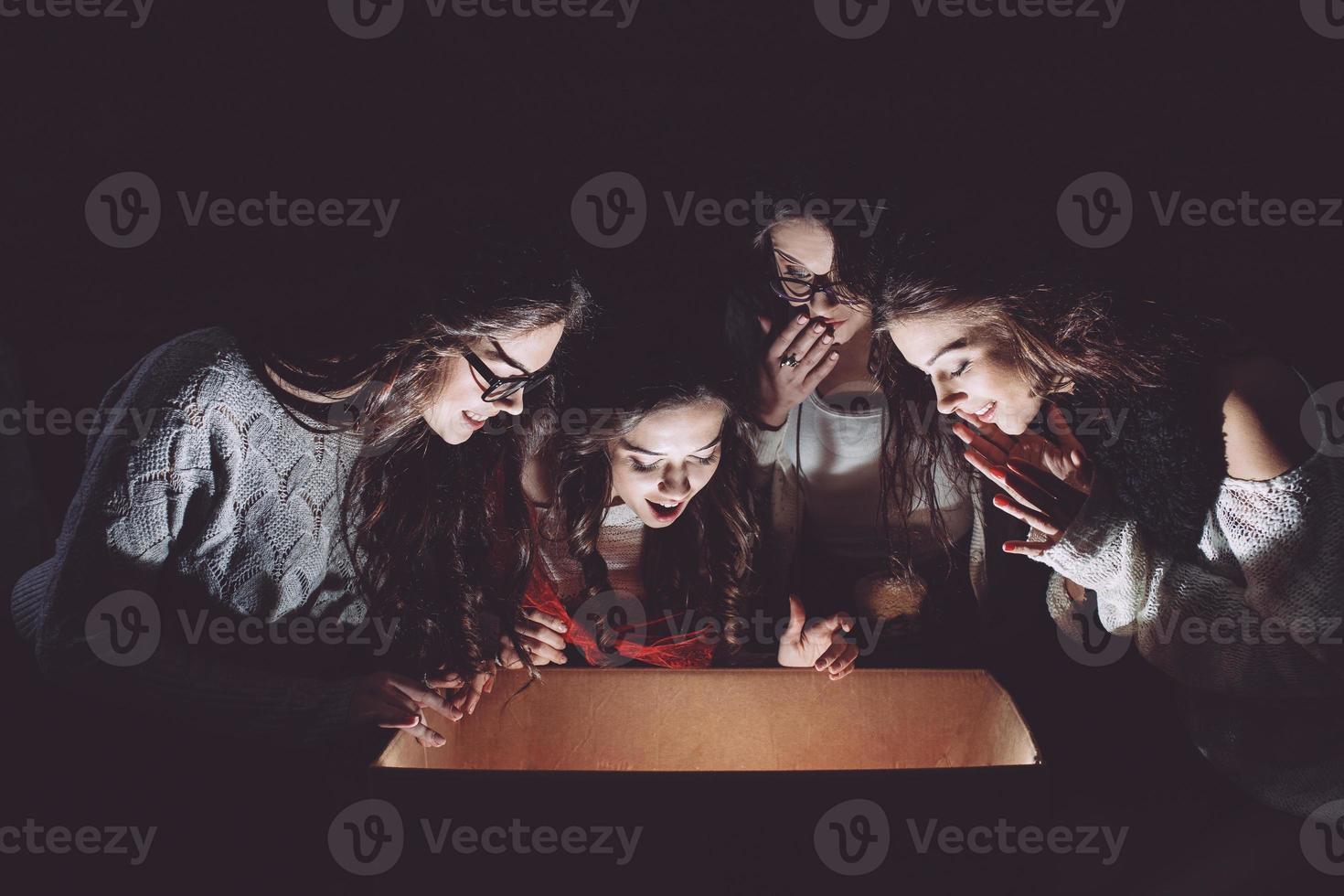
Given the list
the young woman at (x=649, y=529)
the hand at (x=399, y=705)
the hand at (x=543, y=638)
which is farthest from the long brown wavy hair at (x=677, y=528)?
the hand at (x=399, y=705)

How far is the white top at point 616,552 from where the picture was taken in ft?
5.72

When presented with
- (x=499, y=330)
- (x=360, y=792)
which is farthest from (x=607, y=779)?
(x=499, y=330)

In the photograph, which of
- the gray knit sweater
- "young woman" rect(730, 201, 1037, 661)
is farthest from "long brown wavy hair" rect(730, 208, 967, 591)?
the gray knit sweater

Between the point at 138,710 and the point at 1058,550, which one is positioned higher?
the point at 1058,550

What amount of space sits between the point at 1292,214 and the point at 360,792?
1.55 metres

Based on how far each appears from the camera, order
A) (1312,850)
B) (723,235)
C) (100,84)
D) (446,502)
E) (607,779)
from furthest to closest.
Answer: (723,235) < (446,502) < (100,84) < (1312,850) < (607,779)

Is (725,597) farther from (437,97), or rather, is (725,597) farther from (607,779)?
(437,97)

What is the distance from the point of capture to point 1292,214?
1507 millimetres

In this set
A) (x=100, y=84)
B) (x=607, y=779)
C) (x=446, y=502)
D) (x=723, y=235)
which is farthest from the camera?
(x=723, y=235)

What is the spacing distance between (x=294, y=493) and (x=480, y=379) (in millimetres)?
351

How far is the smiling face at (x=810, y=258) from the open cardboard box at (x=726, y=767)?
27.5 inches

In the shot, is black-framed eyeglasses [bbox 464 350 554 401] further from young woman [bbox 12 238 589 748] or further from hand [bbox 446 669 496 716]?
hand [bbox 446 669 496 716]

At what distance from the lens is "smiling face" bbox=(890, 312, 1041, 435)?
1348mm

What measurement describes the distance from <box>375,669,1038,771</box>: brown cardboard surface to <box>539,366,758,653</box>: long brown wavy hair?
367 mm
